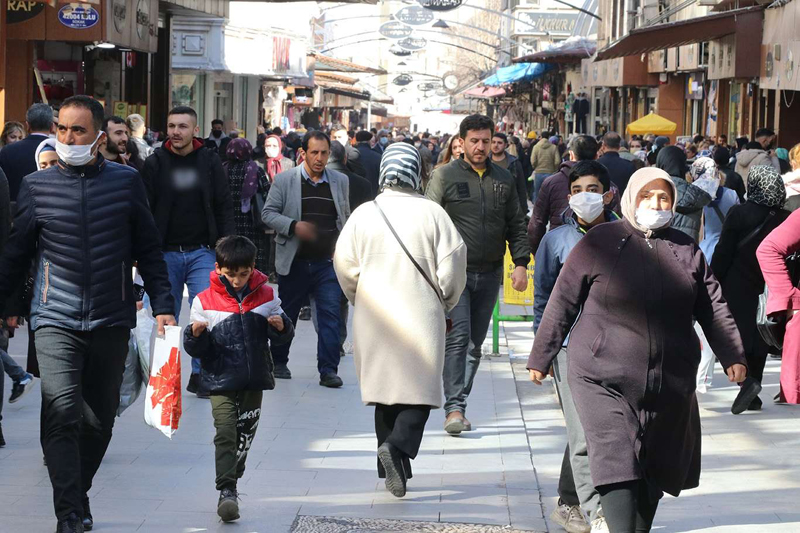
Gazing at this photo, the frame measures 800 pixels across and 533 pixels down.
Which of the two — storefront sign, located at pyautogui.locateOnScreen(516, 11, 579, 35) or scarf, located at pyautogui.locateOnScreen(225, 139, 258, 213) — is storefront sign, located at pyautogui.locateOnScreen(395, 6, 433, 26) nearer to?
storefront sign, located at pyautogui.locateOnScreen(516, 11, 579, 35)

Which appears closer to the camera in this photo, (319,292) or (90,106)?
(90,106)

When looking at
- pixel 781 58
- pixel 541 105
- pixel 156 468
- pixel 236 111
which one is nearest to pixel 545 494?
pixel 156 468

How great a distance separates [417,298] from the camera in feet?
20.5

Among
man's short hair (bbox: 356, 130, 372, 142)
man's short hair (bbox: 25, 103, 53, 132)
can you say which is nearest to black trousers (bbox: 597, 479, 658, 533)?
man's short hair (bbox: 25, 103, 53, 132)

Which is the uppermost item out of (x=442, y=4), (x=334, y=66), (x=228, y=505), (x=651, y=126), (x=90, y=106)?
(x=442, y=4)

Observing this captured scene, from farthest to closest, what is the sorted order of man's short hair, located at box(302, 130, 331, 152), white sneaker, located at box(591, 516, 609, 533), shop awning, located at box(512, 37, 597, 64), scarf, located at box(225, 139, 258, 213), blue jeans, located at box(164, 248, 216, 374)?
1. shop awning, located at box(512, 37, 597, 64)
2. scarf, located at box(225, 139, 258, 213)
3. man's short hair, located at box(302, 130, 331, 152)
4. blue jeans, located at box(164, 248, 216, 374)
5. white sneaker, located at box(591, 516, 609, 533)

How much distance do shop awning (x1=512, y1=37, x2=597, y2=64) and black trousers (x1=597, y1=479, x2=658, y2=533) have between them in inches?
1303

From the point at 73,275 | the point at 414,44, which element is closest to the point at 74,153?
the point at 73,275

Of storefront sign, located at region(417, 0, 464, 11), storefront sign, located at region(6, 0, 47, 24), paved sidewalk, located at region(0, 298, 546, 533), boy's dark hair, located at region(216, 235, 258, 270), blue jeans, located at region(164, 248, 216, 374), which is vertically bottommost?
paved sidewalk, located at region(0, 298, 546, 533)

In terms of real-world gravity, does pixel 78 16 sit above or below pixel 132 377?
above

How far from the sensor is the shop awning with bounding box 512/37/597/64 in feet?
125

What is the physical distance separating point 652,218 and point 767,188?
374cm

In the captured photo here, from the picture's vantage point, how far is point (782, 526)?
621cm

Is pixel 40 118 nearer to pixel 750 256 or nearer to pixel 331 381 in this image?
pixel 331 381
